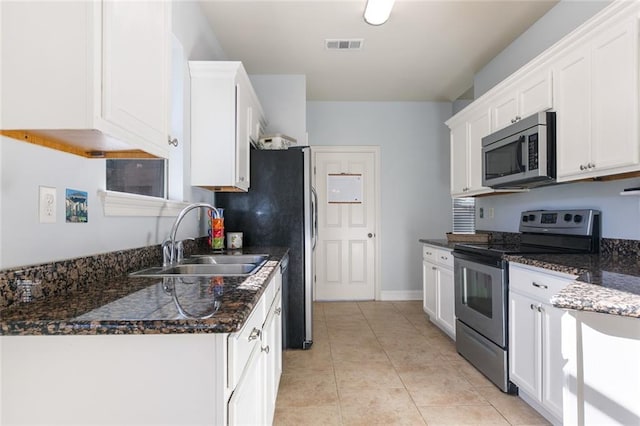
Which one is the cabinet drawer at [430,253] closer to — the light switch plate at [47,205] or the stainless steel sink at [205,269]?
the stainless steel sink at [205,269]

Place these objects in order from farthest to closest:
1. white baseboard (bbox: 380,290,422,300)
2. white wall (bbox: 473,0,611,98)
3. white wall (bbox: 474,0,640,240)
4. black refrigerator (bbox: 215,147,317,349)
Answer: white baseboard (bbox: 380,290,422,300), black refrigerator (bbox: 215,147,317,349), white wall (bbox: 473,0,611,98), white wall (bbox: 474,0,640,240)

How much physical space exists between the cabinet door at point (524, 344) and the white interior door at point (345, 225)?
2.77m

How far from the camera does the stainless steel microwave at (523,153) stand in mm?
2322

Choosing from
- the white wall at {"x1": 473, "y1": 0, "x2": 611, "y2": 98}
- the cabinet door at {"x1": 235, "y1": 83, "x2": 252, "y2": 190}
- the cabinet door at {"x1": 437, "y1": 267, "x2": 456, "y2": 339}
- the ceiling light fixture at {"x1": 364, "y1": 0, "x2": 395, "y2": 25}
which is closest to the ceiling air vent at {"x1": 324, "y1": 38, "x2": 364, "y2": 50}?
the ceiling light fixture at {"x1": 364, "y1": 0, "x2": 395, "y2": 25}

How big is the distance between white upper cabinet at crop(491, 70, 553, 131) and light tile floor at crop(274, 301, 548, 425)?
1.90 m

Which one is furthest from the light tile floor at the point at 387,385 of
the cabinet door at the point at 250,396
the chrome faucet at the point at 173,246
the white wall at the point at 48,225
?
the white wall at the point at 48,225

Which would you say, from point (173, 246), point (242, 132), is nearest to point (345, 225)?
point (242, 132)

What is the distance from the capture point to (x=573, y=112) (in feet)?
7.03

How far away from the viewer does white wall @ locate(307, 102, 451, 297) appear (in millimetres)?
4949

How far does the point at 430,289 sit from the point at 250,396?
286 cm

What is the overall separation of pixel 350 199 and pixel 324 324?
1.81 meters

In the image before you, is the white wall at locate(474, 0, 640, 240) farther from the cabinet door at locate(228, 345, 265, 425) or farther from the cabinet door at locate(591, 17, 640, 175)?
the cabinet door at locate(228, 345, 265, 425)

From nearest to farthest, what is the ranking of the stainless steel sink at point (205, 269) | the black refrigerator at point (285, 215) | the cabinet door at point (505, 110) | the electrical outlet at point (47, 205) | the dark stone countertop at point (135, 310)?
the dark stone countertop at point (135, 310)
the electrical outlet at point (47, 205)
the stainless steel sink at point (205, 269)
the cabinet door at point (505, 110)
the black refrigerator at point (285, 215)

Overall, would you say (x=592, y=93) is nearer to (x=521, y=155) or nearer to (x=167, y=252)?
(x=521, y=155)
